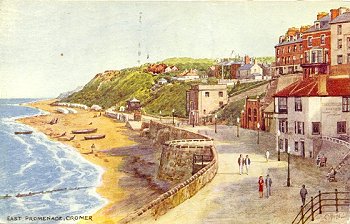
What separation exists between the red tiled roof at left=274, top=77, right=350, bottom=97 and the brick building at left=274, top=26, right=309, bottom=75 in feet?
1.03

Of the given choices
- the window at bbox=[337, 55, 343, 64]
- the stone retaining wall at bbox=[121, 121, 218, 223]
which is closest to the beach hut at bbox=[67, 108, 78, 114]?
the stone retaining wall at bbox=[121, 121, 218, 223]

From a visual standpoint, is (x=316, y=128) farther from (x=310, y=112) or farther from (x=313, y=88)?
(x=313, y=88)

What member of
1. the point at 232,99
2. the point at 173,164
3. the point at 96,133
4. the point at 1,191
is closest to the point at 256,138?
the point at 232,99

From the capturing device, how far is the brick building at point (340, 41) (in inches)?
401

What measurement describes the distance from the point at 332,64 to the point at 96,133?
179 inches

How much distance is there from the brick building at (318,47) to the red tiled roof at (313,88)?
0.65 ft

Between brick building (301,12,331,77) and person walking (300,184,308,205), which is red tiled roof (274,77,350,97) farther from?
person walking (300,184,308,205)

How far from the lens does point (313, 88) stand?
10.7m

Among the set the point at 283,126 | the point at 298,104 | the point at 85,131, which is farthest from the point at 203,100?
the point at 85,131

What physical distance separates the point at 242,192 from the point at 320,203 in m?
1.38

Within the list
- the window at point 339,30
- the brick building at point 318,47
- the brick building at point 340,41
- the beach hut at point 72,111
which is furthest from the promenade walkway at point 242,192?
the beach hut at point 72,111

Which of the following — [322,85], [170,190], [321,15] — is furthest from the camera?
[322,85]

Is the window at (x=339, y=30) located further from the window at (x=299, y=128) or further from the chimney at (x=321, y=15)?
the window at (x=299, y=128)

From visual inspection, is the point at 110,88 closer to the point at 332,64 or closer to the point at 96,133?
the point at 96,133
